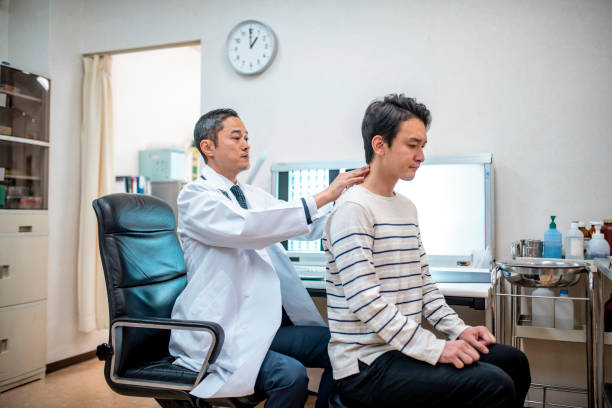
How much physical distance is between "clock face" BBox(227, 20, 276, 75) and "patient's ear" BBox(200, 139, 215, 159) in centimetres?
112

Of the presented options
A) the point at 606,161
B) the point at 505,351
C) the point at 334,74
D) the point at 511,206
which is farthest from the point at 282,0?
the point at 505,351

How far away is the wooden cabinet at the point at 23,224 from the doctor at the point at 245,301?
5.15 ft

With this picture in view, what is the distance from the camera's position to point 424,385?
1125 mm

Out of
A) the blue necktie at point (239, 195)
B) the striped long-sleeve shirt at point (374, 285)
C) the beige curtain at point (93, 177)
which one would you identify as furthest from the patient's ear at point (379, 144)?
the beige curtain at point (93, 177)

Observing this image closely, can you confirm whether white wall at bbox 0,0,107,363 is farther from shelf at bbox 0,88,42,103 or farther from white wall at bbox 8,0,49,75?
shelf at bbox 0,88,42,103

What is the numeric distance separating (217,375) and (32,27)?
2678mm

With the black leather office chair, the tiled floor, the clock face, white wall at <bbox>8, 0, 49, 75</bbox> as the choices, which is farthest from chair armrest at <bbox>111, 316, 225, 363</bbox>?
white wall at <bbox>8, 0, 49, 75</bbox>

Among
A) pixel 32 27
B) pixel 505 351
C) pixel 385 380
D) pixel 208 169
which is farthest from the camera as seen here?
pixel 32 27

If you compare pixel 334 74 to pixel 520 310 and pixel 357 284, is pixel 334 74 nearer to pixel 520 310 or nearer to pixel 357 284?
pixel 520 310

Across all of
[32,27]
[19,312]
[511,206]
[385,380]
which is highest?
[32,27]

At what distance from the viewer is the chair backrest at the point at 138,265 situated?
154cm

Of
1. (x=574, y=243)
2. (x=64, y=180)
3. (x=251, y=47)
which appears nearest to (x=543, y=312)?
(x=574, y=243)

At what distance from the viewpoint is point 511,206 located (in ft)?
7.72

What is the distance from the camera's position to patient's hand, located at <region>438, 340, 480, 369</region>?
1.14m
